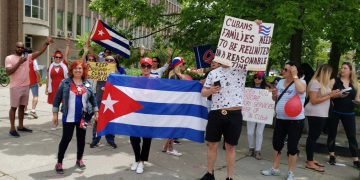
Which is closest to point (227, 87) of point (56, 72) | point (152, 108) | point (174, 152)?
point (152, 108)

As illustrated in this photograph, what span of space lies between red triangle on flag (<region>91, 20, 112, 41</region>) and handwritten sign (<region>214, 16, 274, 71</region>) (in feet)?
14.5

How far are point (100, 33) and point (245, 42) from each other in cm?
470

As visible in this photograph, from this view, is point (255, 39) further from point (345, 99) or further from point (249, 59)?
point (345, 99)

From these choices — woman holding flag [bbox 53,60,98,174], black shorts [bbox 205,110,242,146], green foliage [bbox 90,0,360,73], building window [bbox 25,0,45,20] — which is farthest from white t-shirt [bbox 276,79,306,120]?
building window [bbox 25,0,45,20]

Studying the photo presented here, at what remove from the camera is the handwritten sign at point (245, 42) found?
5320 millimetres

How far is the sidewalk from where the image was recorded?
18.5ft

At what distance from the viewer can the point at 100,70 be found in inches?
294

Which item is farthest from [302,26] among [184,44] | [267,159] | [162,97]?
[184,44]

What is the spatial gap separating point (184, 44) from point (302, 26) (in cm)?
440

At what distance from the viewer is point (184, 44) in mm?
10977

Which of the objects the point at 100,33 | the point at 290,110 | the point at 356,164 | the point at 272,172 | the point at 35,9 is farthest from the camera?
the point at 35,9

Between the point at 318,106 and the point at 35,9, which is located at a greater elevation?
the point at 35,9

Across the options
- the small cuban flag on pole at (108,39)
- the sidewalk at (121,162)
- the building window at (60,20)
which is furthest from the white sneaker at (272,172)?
the building window at (60,20)

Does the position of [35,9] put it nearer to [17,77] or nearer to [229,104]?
[17,77]
